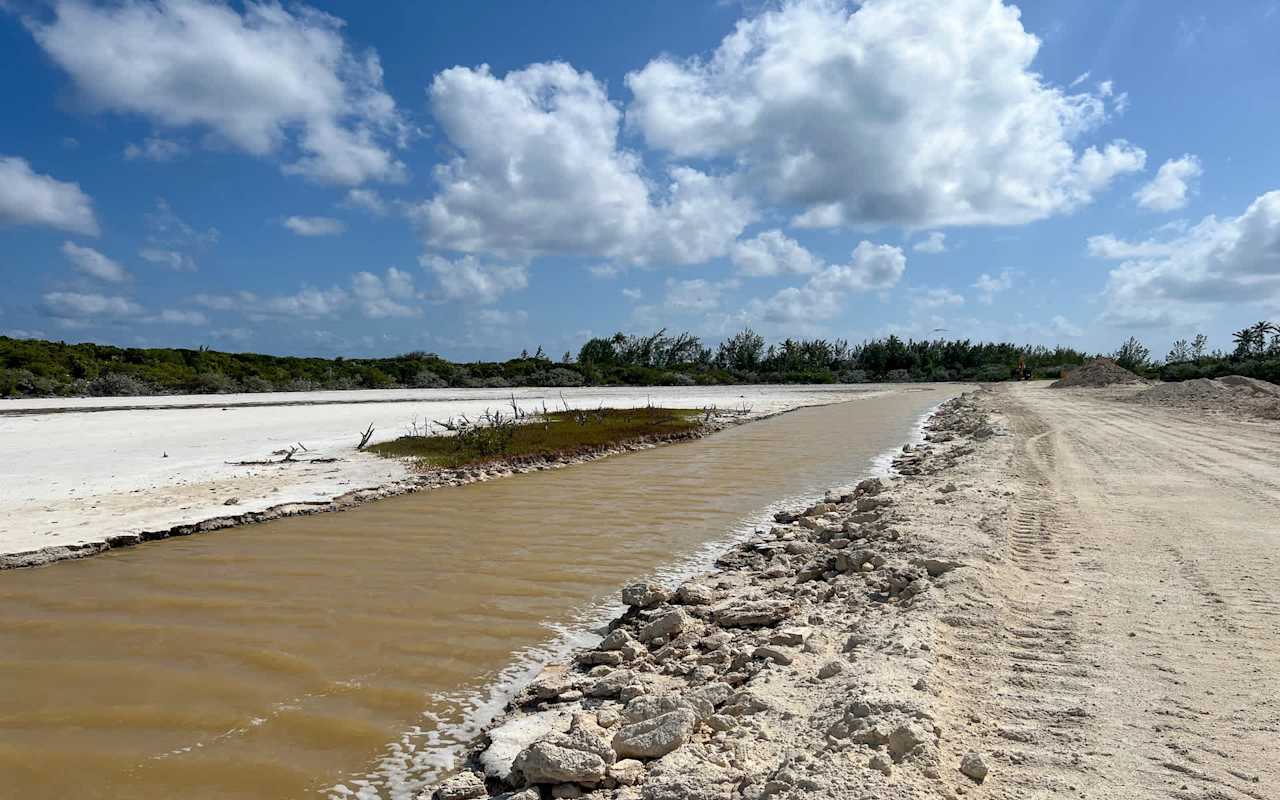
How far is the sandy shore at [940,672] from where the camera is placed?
3312mm

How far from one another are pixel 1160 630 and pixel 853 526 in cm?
398

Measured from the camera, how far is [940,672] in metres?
4.42

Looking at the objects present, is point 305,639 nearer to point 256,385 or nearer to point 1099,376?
point 256,385

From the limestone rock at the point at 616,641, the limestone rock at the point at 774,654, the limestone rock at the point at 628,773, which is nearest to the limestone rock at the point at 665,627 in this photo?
the limestone rock at the point at 616,641

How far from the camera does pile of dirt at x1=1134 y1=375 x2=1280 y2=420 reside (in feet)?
74.4

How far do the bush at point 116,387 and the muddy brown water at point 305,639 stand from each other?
40.2 metres

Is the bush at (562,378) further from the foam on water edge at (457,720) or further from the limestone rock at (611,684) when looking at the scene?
Result: the limestone rock at (611,684)

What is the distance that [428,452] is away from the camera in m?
17.8

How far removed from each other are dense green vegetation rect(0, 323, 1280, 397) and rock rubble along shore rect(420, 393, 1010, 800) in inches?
1878

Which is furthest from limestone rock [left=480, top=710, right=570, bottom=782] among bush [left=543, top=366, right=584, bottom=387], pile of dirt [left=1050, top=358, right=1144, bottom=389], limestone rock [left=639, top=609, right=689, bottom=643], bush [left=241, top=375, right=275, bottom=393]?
bush [left=543, top=366, right=584, bottom=387]

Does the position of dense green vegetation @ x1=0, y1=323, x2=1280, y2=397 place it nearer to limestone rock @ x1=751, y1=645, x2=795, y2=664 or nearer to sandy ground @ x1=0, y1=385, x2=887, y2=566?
sandy ground @ x1=0, y1=385, x2=887, y2=566

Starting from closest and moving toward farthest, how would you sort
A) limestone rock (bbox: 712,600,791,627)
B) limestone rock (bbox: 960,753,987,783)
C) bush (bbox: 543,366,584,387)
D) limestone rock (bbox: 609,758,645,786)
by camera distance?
limestone rock (bbox: 960,753,987,783), limestone rock (bbox: 609,758,645,786), limestone rock (bbox: 712,600,791,627), bush (bbox: 543,366,584,387)

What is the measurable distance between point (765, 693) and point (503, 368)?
7483cm

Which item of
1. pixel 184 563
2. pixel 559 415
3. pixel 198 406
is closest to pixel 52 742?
pixel 184 563
